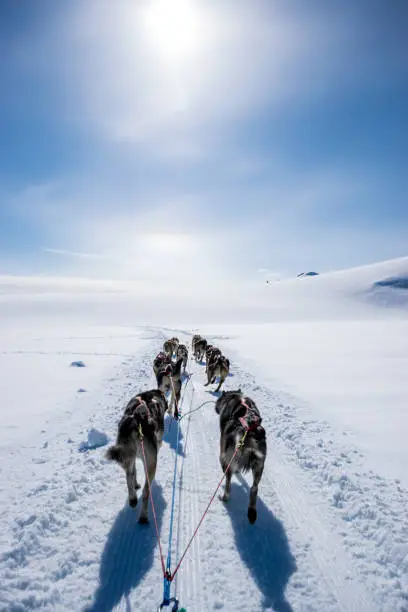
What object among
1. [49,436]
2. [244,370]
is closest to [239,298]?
[244,370]

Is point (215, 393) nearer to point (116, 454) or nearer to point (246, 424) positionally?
point (246, 424)

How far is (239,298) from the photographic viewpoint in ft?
320

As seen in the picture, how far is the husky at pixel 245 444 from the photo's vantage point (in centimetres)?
478

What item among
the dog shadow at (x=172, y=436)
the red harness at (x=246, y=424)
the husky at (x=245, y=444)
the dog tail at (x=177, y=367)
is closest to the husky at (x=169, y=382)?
the dog tail at (x=177, y=367)

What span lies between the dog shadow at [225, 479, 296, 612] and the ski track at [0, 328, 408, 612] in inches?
0.6

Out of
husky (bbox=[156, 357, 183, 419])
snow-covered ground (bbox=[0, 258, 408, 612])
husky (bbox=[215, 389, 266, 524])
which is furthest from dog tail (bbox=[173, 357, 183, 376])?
husky (bbox=[215, 389, 266, 524])

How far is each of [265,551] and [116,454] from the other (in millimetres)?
2475

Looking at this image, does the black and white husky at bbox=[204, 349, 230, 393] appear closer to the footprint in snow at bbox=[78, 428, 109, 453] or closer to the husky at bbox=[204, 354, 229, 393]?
the husky at bbox=[204, 354, 229, 393]

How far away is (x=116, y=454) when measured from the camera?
15.4 feet

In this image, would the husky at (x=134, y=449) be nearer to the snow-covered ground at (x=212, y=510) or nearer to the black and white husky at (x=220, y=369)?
the snow-covered ground at (x=212, y=510)

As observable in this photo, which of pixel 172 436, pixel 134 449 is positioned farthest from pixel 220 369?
pixel 134 449

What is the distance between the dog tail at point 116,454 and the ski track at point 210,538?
3.28ft

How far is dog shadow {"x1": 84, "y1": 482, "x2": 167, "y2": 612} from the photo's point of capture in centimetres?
354

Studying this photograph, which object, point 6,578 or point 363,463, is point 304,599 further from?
point 363,463
